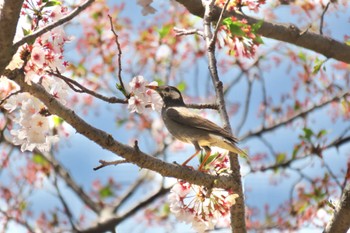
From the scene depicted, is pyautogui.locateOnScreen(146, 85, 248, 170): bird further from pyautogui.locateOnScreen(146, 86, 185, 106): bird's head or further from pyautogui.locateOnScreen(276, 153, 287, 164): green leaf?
pyautogui.locateOnScreen(276, 153, 287, 164): green leaf

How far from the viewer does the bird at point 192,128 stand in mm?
4371

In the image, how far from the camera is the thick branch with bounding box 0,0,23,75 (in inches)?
125

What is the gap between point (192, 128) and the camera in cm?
501

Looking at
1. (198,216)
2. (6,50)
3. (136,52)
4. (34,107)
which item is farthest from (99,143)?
(136,52)

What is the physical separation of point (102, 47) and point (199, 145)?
6.39 metres

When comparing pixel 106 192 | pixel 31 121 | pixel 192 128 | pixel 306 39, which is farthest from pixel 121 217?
pixel 31 121

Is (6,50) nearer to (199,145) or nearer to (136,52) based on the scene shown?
(199,145)

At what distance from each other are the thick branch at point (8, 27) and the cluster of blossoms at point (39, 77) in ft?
0.65

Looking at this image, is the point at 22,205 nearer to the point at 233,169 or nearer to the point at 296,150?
the point at 296,150

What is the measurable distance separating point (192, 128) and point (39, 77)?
1.86 meters

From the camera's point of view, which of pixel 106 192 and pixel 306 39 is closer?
pixel 306 39

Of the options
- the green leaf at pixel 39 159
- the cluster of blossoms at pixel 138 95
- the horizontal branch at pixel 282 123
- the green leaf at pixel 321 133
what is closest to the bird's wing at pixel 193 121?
the cluster of blossoms at pixel 138 95

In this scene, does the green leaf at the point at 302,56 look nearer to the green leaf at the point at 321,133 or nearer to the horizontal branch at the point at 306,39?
the green leaf at the point at 321,133

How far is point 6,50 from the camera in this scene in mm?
3164
